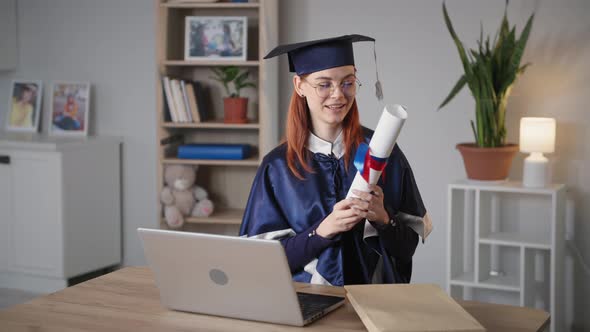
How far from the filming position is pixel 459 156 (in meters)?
4.10

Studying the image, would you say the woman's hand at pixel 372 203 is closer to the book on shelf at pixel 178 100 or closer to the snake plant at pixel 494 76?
the snake plant at pixel 494 76

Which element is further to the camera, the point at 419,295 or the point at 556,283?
the point at 556,283

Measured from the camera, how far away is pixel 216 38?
4227 millimetres

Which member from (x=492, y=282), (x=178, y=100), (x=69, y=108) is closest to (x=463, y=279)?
(x=492, y=282)

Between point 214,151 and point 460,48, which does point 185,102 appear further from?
point 460,48

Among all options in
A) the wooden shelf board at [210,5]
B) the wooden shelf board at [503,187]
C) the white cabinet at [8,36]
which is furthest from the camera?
the white cabinet at [8,36]

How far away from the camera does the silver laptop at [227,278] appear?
1.65 m

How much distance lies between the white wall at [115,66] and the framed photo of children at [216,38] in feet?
1.65

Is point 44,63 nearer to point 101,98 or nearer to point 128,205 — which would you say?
point 101,98

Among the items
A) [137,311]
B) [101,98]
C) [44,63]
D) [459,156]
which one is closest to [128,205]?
[101,98]

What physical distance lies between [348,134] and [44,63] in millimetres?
3114

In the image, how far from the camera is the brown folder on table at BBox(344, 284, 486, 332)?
1.55 m

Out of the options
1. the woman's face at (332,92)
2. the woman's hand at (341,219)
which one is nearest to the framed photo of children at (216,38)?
the woman's face at (332,92)

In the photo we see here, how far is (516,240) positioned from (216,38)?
1.88m
